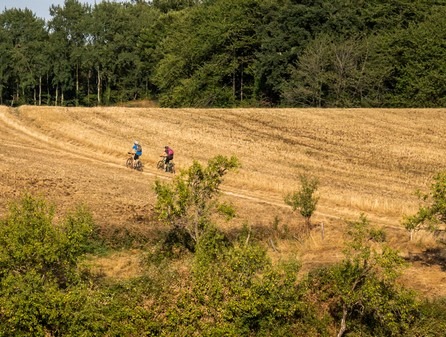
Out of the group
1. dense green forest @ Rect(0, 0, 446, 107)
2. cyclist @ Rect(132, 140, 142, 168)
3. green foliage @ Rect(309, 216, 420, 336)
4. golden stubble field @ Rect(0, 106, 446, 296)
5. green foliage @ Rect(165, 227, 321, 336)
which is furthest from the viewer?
dense green forest @ Rect(0, 0, 446, 107)

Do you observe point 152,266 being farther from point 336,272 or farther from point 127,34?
point 127,34

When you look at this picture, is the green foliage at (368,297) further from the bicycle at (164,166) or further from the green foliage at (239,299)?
the bicycle at (164,166)

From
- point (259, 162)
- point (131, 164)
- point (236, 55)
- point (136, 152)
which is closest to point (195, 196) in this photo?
point (136, 152)

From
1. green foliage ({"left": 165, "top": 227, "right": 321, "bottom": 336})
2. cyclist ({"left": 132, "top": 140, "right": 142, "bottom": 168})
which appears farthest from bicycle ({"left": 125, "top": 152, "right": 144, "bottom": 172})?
green foliage ({"left": 165, "top": 227, "right": 321, "bottom": 336})

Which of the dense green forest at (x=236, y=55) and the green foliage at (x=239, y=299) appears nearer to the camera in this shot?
the green foliage at (x=239, y=299)

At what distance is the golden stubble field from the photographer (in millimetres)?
29047

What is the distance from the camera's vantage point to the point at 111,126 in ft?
170

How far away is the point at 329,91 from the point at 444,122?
2236 cm

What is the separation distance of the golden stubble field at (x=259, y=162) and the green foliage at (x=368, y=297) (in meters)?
3.10

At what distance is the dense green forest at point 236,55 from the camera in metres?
75.0

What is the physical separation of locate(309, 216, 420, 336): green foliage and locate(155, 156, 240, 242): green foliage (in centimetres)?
617

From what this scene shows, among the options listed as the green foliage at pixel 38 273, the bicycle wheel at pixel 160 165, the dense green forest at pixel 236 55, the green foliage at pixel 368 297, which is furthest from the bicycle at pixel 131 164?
the dense green forest at pixel 236 55

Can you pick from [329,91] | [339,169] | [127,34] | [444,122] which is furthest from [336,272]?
[127,34]

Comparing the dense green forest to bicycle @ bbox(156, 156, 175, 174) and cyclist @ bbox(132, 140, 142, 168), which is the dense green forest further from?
cyclist @ bbox(132, 140, 142, 168)
